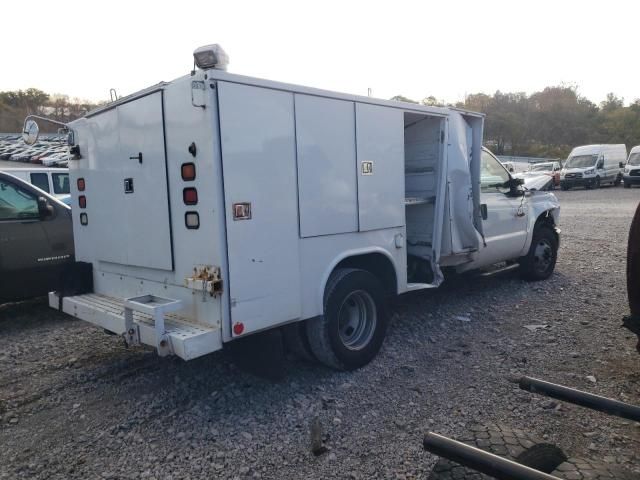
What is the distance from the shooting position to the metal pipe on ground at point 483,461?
5.75 feet

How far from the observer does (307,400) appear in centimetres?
400

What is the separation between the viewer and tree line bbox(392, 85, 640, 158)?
181 ft

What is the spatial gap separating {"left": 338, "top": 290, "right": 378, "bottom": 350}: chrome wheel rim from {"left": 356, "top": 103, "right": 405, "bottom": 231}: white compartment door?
2.20 ft

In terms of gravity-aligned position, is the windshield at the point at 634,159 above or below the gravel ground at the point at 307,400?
above

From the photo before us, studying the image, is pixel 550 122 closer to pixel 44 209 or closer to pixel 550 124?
pixel 550 124

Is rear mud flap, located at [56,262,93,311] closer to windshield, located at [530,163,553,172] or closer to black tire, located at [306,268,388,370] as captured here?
black tire, located at [306,268,388,370]

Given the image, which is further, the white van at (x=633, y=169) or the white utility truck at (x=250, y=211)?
the white van at (x=633, y=169)

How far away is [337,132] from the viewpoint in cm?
423

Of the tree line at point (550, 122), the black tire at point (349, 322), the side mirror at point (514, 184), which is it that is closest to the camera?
the black tire at point (349, 322)

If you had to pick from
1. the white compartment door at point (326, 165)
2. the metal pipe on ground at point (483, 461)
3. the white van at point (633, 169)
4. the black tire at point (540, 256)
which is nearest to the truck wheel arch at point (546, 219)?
the black tire at point (540, 256)

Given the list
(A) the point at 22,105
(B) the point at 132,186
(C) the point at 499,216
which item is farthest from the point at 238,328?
(A) the point at 22,105

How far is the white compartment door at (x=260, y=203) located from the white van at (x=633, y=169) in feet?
89.3

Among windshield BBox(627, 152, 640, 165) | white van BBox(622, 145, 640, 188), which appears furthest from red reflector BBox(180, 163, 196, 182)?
windshield BBox(627, 152, 640, 165)

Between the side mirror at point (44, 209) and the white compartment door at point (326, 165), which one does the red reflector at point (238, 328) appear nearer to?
the white compartment door at point (326, 165)
